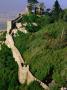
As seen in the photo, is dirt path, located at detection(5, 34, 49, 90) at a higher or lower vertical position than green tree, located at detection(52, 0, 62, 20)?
lower

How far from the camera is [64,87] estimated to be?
4106 centimetres

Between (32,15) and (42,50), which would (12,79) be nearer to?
(42,50)

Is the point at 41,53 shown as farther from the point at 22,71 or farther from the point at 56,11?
the point at 56,11

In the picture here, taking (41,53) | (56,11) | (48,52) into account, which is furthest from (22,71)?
(56,11)

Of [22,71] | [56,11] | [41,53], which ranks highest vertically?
[56,11]

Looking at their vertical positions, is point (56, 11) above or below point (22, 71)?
above

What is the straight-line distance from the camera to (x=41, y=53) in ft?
154

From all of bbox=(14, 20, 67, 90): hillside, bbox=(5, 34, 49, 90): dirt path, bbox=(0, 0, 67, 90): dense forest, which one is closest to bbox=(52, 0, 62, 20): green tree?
bbox=(0, 0, 67, 90): dense forest

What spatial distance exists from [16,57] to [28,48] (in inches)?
48.6

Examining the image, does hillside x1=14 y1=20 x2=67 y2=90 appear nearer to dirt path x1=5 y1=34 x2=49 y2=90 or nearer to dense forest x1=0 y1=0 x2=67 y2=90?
dense forest x1=0 y1=0 x2=67 y2=90

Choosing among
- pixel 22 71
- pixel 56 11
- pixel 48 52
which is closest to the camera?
pixel 22 71

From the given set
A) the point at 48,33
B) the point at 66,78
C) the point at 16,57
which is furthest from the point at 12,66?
the point at 66,78

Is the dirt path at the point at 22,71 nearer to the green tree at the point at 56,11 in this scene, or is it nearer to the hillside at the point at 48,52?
the hillside at the point at 48,52

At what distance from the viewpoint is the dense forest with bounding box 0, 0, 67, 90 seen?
43.9m
